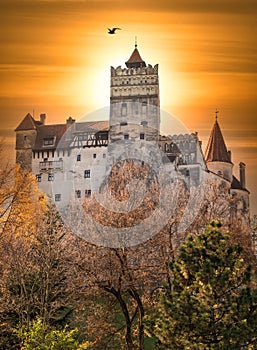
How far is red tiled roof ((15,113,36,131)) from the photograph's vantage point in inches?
3622

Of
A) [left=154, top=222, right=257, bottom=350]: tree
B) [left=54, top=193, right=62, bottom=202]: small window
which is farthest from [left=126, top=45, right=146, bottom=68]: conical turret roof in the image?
[left=154, top=222, right=257, bottom=350]: tree

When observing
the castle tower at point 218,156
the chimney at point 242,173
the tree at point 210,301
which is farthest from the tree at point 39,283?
the chimney at point 242,173

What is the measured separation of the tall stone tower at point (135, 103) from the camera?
9044 centimetres

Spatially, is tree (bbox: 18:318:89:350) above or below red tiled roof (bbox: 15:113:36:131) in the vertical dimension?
below

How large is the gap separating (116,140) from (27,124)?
9.19 m

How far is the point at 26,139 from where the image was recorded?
299 ft

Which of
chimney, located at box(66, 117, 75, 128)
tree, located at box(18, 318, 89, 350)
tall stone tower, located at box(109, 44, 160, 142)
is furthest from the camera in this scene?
chimney, located at box(66, 117, 75, 128)

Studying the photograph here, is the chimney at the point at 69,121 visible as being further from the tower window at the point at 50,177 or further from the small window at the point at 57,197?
the small window at the point at 57,197

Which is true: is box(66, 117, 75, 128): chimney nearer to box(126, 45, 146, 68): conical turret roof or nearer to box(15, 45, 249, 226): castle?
box(15, 45, 249, 226): castle

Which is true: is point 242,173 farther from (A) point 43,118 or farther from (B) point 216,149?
(A) point 43,118

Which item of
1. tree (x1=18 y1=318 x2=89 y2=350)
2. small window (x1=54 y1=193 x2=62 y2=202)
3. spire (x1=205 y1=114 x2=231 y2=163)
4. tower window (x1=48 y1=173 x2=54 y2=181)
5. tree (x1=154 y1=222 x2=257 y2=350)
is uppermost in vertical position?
spire (x1=205 y1=114 x2=231 y2=163)

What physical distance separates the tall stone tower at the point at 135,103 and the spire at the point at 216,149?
565 centimetres

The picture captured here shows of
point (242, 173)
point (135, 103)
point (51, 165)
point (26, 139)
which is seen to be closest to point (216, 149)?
point (242, 173)

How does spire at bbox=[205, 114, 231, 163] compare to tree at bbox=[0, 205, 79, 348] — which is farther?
spire at bbox=[205, 114, 231, 163]
